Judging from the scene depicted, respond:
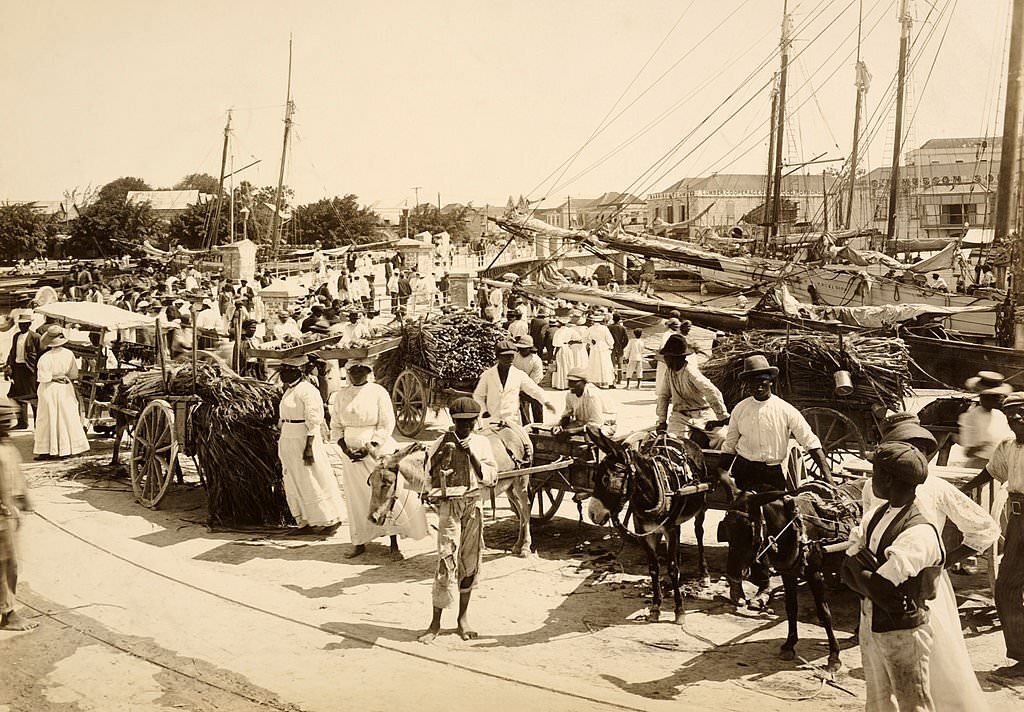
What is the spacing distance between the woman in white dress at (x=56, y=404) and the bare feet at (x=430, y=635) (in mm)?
6783

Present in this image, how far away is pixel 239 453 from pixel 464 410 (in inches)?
125

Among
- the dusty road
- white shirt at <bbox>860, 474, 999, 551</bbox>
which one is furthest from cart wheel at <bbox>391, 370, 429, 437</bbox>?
white shirt at <bbox>860, 474, 999, 551</bbox>

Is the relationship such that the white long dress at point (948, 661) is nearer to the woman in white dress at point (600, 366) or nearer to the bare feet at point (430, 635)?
the bare feet at point (430, 635)

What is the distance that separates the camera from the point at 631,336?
16969mm

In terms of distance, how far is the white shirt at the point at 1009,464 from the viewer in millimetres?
4984

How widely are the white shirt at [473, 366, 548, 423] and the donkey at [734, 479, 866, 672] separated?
2.65m

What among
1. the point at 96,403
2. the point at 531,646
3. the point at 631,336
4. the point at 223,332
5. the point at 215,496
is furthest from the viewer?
the point at 631,336

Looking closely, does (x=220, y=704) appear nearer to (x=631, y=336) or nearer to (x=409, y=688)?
(x=409, y=688)

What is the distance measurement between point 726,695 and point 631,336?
1256 cm

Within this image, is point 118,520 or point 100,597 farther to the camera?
point 118,520

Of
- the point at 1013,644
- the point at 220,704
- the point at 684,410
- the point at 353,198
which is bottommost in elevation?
the point at 220,704

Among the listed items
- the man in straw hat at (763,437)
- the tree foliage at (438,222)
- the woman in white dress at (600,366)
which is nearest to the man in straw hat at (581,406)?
the man in straw hat at (763,437)

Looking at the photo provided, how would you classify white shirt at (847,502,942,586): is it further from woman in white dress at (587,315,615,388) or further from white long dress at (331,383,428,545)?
woman in white dress at (587,315,615,388)

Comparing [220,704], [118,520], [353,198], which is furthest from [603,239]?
[353,198]
